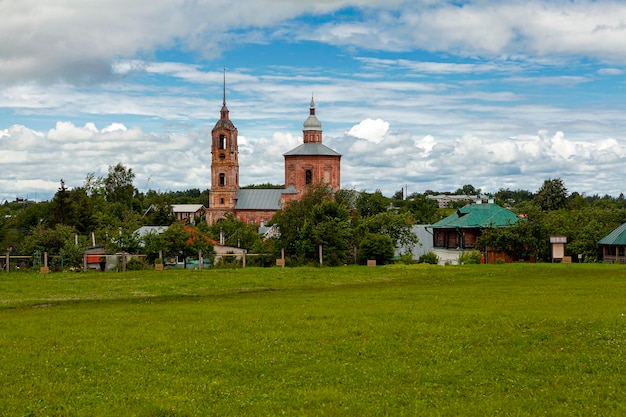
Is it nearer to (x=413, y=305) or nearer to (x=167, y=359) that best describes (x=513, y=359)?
(x=167, y=359)

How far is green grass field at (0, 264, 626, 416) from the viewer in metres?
12.2

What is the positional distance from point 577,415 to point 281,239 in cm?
4051

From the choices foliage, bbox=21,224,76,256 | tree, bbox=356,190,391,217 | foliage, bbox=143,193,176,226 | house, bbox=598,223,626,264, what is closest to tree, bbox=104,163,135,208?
foliage, bbox=143,193,176,226

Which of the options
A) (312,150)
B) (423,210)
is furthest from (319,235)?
(423,210)

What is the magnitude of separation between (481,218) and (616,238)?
1229cm

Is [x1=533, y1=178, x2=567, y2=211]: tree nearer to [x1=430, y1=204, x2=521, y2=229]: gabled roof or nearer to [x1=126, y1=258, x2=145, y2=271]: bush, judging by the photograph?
[x1=430, y1=204, x2=521, y2=229]: gabled roof

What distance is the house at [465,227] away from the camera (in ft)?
200

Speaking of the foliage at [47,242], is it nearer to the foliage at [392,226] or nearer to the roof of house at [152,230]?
the roof of house at [152,230]

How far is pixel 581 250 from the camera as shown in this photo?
181 ft

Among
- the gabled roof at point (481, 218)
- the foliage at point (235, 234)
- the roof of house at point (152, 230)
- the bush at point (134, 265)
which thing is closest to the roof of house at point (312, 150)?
the foliage at point (235, 234)

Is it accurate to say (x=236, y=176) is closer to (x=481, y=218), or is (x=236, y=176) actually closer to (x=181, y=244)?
(x=481, y=218)

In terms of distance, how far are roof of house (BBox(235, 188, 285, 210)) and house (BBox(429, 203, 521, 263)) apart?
42061 mm

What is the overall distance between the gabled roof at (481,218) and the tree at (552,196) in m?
44.3

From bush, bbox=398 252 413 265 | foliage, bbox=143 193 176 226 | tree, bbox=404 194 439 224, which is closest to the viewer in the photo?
bush, bbox=398 252 413 265
